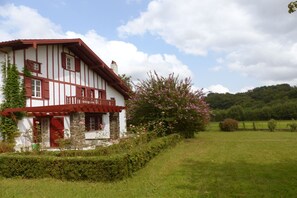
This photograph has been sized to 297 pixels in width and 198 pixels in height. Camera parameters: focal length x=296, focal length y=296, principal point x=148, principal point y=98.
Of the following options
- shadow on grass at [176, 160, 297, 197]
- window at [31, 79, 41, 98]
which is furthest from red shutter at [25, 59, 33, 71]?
shadow on grass at [176, 160, 297, 197]

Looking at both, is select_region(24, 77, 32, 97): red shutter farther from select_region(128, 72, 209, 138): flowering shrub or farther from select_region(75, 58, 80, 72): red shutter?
select_region(128, 72, 209, 138): flowering shrub

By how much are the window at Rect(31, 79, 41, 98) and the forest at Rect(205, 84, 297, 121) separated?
29.8 metres

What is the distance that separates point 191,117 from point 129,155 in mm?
12219

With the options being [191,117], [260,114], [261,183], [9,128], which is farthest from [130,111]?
[260,114]

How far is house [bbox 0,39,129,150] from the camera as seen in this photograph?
16.3 m

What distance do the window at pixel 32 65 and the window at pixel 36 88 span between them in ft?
2.16

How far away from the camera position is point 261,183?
7832mm

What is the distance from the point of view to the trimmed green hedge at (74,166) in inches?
343

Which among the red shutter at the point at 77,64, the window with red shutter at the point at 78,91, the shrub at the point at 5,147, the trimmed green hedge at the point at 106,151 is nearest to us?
the trimmed green hedge at the point at 106,151

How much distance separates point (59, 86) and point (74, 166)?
11.7 meters

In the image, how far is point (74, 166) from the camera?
8.92 meters

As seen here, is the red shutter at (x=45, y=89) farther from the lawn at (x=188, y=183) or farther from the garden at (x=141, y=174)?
the lawn at (x=188, y=183)

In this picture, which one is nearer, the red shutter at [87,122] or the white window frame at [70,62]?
the white window frame at [70,62]

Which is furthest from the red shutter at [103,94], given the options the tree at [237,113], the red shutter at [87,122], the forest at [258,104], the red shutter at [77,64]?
the tree at [237,113]
